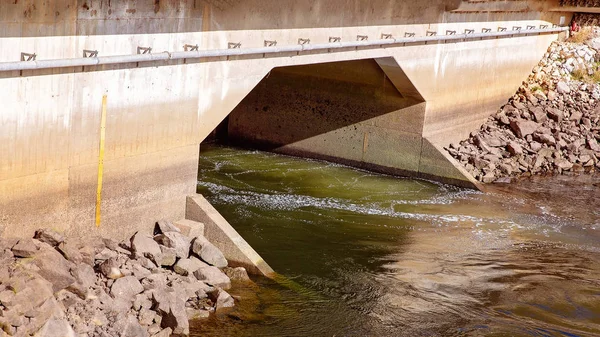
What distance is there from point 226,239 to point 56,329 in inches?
163

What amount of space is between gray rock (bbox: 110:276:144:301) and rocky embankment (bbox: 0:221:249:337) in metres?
0.01

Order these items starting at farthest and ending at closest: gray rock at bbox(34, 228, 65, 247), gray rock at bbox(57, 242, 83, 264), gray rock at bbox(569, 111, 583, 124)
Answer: gray rock at bbox(569, 111, 583, 124) → gray rock at bbox(34, 228, 65, 247) → gray rock at bbox(57, 242, 83, 264)

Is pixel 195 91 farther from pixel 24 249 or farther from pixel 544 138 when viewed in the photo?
pixel 544 138

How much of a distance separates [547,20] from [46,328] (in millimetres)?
19609

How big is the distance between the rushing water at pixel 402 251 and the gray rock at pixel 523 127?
163 centimetres

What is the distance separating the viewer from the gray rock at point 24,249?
10.8 meters

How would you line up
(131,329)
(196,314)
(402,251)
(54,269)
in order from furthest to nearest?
(402,251), (196,314), (54,269), (131,329)

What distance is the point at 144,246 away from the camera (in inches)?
496

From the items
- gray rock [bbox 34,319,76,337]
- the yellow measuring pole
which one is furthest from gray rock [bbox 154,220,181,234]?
gray rock [bbox 34,319,76,337]

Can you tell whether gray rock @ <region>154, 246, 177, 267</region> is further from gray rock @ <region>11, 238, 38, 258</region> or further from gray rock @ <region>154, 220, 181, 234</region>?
gray rock @ <region>11, 238, 38, 258</region>

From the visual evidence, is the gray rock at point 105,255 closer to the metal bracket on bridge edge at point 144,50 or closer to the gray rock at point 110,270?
the gray rock at point 110,270

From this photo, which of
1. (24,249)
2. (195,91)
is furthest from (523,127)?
(24,249)

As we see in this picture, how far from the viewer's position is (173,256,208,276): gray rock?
1248 cm

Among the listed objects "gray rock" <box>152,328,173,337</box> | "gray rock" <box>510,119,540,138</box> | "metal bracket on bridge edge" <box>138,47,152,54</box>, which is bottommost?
"gray rock" <box>152,328,173,337</box>
